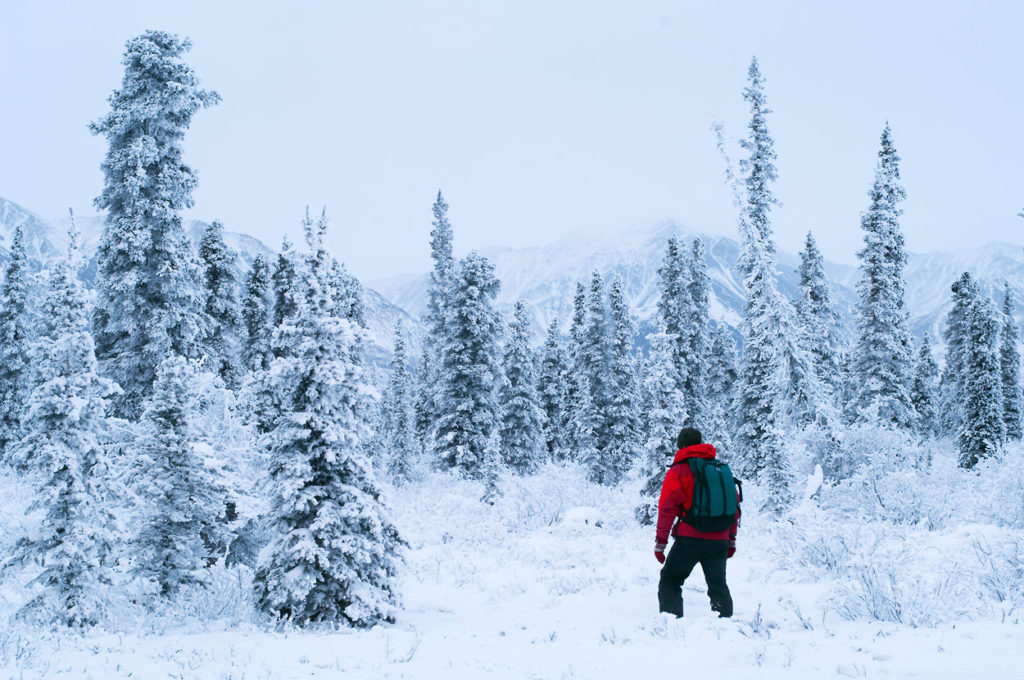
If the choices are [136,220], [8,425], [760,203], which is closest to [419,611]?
[136,220]

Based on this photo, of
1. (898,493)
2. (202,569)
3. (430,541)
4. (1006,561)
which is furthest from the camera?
(430,541)

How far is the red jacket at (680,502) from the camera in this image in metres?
7.82

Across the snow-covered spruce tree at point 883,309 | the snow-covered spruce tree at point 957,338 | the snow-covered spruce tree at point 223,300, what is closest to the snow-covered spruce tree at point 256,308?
the snow-covered spruce tree at point 223,300

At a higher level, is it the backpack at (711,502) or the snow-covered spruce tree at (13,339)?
the snow-covered spruce tree at (13,339)

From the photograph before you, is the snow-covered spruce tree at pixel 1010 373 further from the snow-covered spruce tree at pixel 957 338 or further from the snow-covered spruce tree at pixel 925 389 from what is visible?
the snow-covered spruce tree at pixel 925 389

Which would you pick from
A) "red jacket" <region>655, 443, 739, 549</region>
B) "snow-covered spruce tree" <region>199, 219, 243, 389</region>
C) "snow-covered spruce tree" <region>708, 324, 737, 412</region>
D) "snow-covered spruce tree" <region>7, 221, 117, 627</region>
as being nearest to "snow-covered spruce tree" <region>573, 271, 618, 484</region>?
"snow-covered spruce tree" <region>708, 324, 737, 412</region>

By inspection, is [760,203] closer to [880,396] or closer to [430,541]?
[880,396]

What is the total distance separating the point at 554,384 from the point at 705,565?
4202cm

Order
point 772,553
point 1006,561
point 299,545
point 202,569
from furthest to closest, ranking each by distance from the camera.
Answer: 1. point 772,553
2. point 202,569
3. point 299,545
4. point 1006,561

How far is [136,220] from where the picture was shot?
18.0m

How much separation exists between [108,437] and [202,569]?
2555 millimetres

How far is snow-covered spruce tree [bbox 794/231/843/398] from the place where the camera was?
110 feet

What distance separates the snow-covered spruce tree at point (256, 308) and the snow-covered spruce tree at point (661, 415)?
20.0 m

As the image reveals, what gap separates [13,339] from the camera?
3472cm
